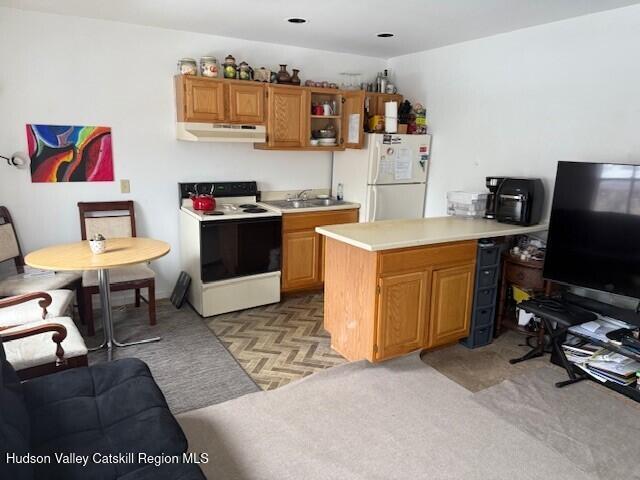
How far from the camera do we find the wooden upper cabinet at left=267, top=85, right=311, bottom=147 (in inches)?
157

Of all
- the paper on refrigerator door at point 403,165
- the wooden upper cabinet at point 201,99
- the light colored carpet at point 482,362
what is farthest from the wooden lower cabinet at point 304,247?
the light colored carpet at point 482,362

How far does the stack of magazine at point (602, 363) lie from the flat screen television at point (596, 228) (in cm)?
42

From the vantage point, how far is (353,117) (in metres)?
4.34

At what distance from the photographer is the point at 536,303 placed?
9.92 feet

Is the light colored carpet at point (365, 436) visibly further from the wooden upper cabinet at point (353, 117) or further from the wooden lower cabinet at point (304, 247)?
the wooden upper cabinet at point (353, 117)

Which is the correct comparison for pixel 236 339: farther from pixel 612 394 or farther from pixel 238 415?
pixel 612 394

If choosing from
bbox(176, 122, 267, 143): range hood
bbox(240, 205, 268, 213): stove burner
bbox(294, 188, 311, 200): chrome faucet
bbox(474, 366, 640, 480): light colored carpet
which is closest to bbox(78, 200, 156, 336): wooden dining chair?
bbox(176, 122, 267, 143): range hood

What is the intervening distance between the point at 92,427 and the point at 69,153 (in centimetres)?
262

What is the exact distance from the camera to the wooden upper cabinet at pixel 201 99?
3639 millimetres


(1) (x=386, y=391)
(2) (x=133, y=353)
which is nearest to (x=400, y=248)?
(1) (x=386, y=391)

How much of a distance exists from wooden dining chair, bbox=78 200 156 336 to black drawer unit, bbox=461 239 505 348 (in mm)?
2440

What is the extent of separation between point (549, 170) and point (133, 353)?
11.0ft

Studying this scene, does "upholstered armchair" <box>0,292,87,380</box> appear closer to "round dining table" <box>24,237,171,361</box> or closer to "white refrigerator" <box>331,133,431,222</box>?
"round dining table" <box>24,237,171,361</box>

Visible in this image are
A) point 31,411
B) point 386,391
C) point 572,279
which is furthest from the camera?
point 572,279
